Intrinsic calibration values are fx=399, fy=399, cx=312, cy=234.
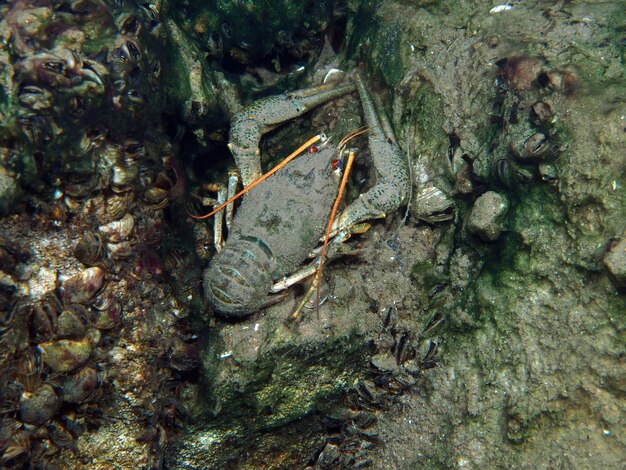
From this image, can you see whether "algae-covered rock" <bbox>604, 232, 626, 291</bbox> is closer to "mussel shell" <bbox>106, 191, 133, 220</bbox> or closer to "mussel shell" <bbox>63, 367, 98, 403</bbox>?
"mussel shell" <bbox>106, 191, 133, 220</bbox>

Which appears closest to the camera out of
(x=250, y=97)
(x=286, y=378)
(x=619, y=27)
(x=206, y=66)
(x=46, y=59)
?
(x=46, y=59)

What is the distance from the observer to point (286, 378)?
3.32m

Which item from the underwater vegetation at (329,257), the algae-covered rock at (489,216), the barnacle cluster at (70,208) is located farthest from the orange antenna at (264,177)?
the algae-covered rock at (489,216)

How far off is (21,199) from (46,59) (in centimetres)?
90

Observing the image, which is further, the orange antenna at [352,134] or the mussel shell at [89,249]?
the orange antenna at [352,134]

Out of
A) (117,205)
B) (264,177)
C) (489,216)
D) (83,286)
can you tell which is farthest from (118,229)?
(489,216)

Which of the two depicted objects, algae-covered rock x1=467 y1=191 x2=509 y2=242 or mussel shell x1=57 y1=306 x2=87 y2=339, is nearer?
mussel shell x1=57 y1=306 x2=87 y2=339

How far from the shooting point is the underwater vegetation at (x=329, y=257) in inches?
102

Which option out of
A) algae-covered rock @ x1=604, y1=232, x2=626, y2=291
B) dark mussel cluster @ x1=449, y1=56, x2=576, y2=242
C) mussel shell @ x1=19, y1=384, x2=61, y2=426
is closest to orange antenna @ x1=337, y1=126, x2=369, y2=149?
dark mussel cluster @ x1=449, y1=56, x2=576, y2=242

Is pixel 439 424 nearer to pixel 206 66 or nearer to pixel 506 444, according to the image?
pixel 506 444

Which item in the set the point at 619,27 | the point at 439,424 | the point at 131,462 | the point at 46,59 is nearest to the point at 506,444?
the point at 439,424

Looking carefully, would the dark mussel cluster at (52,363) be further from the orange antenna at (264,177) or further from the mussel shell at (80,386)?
the orange antenna at (264,177)

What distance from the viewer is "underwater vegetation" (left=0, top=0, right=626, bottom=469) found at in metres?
2.60

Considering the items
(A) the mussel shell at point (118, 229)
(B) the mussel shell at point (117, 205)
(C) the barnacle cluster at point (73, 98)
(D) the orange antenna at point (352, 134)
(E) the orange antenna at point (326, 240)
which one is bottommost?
(E) the orange antenna at point (326, 240)
